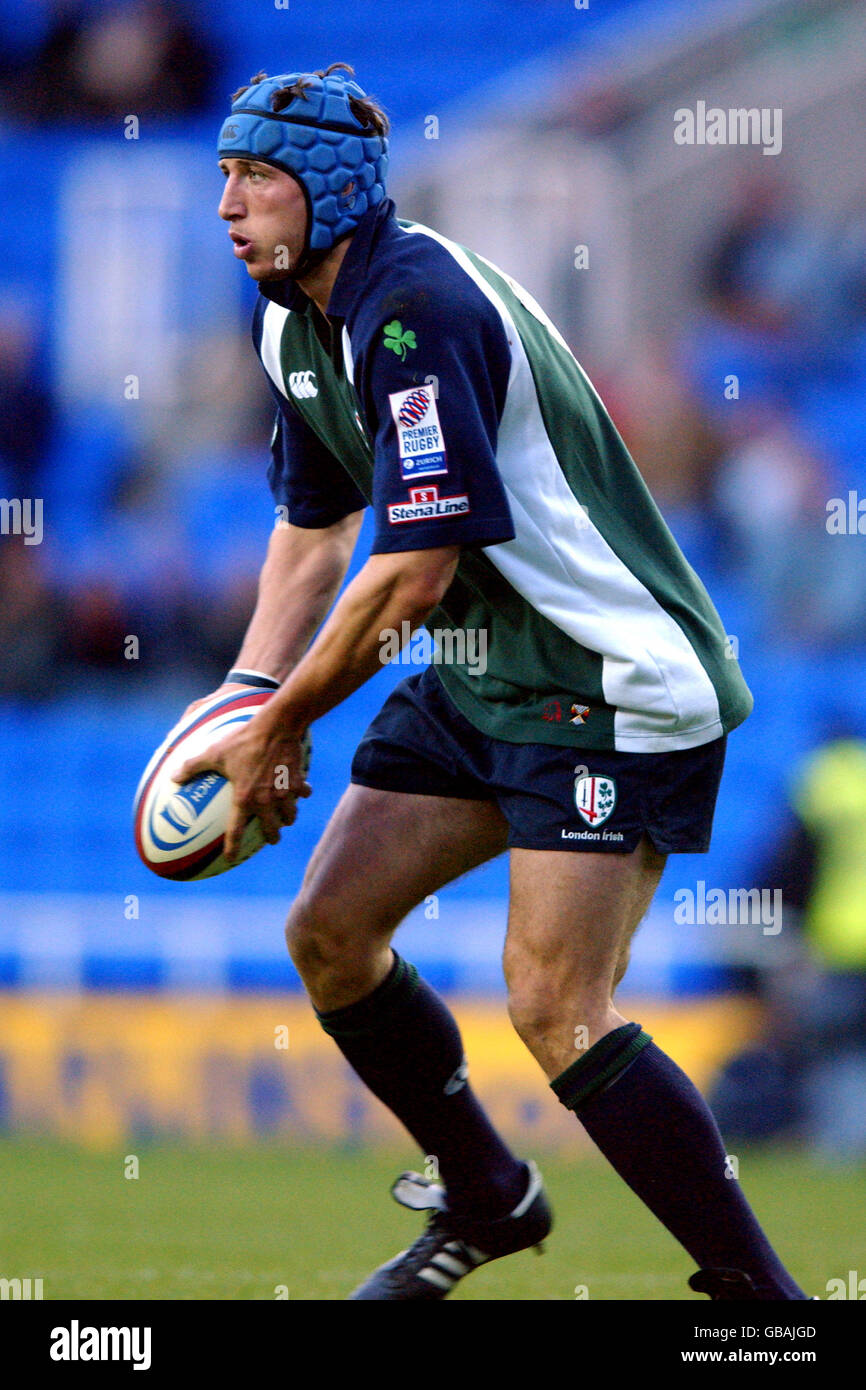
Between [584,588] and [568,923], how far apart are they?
24.7 inches

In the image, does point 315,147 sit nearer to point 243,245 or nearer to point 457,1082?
point 243,245

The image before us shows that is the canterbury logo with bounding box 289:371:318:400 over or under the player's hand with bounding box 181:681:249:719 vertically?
over

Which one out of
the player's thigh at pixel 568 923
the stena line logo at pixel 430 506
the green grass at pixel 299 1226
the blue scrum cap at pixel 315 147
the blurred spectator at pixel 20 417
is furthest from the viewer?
the blurred spectator at pixel 20 417

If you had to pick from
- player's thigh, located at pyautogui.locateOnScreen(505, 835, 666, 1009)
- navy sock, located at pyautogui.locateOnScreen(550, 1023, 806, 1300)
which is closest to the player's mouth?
player's thigh, located at pyautogui.locateOnScreen(505, 835, 666, 1009)

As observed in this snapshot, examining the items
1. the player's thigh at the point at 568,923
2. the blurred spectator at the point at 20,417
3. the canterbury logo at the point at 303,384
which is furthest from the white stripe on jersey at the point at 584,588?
the blurred spectator at the point at 20,417

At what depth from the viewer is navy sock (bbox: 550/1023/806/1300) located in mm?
3457

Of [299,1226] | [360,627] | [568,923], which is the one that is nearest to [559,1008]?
[568,923]

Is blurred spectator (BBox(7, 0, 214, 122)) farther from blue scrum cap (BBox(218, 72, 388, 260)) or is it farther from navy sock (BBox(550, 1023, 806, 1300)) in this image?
navy sock (BBox(550, 1023, 806, 1300))

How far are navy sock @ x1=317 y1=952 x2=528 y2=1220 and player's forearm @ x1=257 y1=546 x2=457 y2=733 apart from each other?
2.30 ft

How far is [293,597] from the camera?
4.19 metres

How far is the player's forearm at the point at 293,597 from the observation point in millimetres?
4184

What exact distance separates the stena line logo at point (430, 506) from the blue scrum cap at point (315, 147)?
557 millimetres

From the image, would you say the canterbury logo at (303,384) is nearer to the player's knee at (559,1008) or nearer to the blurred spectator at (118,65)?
the player's knee at (559,1008)

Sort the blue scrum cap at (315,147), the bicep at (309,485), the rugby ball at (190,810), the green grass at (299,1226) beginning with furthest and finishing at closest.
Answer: the green grass at (299,1226), the bicep at (309,485), the rugby ball at (190,810), the blue scrum cap at (315,147)
